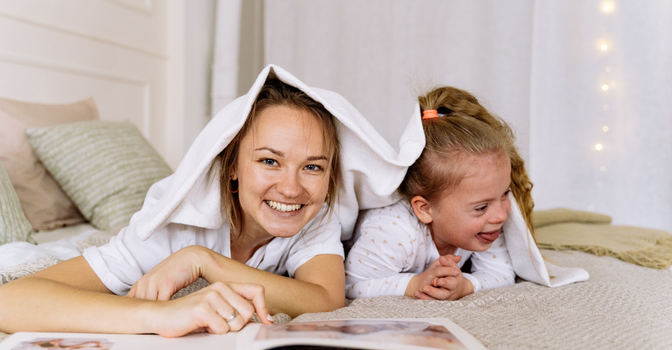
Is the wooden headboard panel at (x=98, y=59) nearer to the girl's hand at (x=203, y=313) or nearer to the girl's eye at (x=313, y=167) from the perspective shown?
the girl's eye at (x=313, y=167)

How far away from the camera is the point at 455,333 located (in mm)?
524

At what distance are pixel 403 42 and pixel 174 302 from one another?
2132mm

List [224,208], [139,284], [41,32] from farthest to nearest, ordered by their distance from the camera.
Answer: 1. [41,32]
2. [224,208]
3. [139,284]

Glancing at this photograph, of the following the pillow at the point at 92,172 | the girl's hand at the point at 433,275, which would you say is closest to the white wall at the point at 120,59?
the pillow at the point at 92,172

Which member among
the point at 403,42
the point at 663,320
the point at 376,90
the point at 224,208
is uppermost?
the point at 403,42

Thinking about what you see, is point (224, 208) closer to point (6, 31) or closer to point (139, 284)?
point (139, 284)

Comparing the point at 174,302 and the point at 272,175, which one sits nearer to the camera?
the point at 174,302

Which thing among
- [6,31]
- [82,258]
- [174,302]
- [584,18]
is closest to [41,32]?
[6,31]

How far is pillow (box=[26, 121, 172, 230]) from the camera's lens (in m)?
1.33

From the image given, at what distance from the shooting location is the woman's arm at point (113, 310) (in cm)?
56

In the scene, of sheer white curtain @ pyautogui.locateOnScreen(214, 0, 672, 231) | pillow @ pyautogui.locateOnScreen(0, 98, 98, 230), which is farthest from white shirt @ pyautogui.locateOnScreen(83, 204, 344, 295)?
sheer white curtain @ pyautogui.locateOnScreen(214, 0, 672, 231)

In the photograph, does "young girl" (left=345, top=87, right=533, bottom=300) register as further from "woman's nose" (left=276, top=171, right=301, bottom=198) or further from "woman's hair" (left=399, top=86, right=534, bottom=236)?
"woman's nose" (left=276, top=171, right=301, bottom=198)

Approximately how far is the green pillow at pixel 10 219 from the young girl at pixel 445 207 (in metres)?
0.74

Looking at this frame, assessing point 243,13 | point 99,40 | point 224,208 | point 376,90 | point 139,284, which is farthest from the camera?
point 243,13
